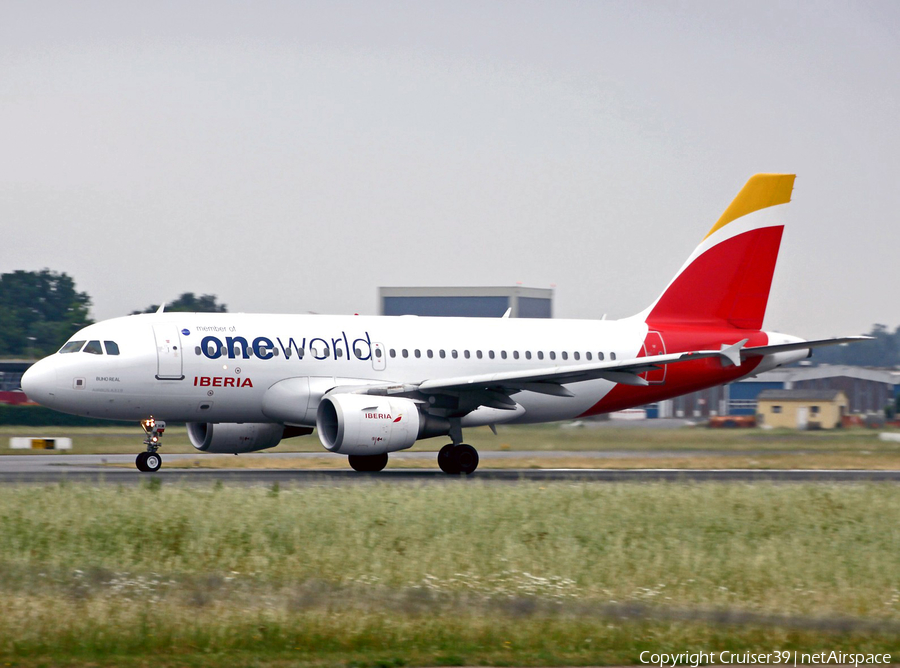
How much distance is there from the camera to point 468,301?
6925 cm

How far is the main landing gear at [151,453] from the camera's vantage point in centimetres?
2536

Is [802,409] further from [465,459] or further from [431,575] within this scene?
[431,575]

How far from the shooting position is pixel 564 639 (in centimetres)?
1005

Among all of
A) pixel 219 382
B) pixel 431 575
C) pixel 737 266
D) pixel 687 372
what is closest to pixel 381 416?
pixel 219 382

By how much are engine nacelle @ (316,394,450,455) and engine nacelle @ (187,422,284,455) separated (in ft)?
9.90

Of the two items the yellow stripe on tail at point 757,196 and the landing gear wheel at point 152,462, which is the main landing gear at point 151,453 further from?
the yellow stripe on tail at point 757,196

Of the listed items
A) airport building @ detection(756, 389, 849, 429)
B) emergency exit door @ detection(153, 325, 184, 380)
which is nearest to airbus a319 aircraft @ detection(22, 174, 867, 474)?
emergency exit door @ detection(153, 325, 184, 380)

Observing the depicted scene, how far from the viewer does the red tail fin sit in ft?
109

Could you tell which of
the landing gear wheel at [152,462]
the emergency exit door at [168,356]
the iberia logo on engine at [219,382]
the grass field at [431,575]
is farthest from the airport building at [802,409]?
the grass field at [431,575]

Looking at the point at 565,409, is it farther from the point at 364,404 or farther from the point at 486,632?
the point at 486,632

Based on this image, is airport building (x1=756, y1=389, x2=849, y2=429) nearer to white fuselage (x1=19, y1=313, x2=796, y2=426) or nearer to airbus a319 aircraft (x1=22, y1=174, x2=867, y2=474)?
airbus a319 aircraft (x1=22, y1=174, x2=867, y2=474)

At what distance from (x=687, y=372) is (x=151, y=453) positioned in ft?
46.7

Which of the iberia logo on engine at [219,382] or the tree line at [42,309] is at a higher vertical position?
the tree line at [42,309]

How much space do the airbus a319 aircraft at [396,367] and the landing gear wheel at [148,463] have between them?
3 cm
